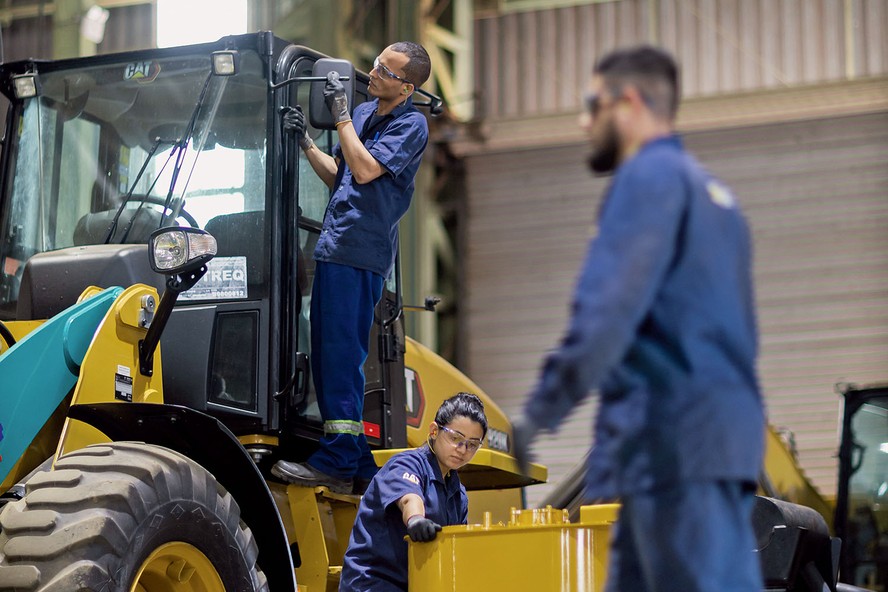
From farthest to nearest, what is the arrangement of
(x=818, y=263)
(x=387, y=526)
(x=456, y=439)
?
(x=818, y=263)
(x=456, y=439)
(x=387, y=526)

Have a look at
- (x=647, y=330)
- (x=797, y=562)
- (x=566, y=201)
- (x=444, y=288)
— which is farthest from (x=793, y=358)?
(x=647, y=330)

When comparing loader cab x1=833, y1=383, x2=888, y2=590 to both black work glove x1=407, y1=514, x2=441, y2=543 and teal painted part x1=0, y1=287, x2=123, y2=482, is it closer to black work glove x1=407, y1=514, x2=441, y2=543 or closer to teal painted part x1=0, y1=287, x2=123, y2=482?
black work glove x1=407, y1=514, x2=441, y2=543

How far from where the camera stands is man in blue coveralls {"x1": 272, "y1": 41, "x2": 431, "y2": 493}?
5.24 meters

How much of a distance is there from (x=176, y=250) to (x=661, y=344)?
7.01 ft

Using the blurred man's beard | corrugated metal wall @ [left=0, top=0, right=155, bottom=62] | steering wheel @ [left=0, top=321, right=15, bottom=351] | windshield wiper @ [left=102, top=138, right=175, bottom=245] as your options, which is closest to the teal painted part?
steering wheel @ [left=0, top=321, right=15, bottom=351]

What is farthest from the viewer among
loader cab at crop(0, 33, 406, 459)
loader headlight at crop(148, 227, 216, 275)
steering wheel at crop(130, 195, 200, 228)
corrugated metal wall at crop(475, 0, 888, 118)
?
corrugated metal wall at crop(475, 0, 888, 118)

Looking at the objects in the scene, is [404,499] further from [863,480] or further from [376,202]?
[863,480]

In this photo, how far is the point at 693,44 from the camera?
Result: 14.5 metres

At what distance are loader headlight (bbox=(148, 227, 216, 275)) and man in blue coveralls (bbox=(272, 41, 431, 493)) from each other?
2.81 ft

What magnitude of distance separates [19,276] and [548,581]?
103 inches

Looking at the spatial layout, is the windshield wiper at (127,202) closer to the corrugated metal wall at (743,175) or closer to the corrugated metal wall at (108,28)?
the corrugated metal wall at (743,175)

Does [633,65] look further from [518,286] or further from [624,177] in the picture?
[518,286]

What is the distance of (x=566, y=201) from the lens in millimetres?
14633

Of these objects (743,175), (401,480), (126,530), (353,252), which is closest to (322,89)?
(353,252)
